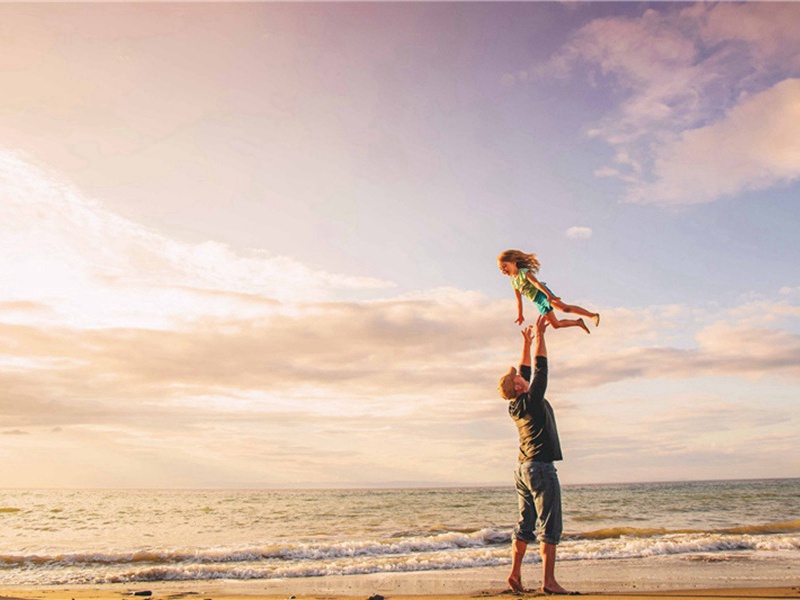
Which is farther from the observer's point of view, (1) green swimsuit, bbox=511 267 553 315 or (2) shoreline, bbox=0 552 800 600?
(2) shoreline, bbox=0 552 800 600

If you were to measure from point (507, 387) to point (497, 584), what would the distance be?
4.16 meters

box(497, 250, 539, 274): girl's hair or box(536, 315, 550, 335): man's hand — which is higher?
box(497, 250, 539, 274): girl's hair

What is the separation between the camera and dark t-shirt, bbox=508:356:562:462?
5723 millimetres

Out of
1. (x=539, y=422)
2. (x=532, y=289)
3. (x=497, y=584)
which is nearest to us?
(x=539, y=422)

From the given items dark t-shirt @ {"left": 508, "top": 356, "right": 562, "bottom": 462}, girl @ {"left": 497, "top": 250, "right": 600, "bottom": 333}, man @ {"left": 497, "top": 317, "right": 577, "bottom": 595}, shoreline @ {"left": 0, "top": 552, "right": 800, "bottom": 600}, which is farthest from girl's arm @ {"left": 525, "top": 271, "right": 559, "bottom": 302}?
shoreline @ {"left": 0, "top": 552, "right": 800, "bottom": 600}

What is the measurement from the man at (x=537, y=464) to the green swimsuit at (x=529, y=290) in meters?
0.56

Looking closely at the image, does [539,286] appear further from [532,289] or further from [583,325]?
[583,325]

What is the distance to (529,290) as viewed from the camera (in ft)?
22.8

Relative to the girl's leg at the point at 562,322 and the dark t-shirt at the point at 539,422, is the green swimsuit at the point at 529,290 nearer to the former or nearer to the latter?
the girl's leg at the point at 562,322

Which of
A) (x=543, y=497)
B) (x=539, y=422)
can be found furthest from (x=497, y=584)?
(x=539, y=422)

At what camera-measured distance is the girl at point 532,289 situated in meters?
6.34

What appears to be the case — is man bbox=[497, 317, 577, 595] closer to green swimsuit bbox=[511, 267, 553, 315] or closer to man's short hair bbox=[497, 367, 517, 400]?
man's short hair bbox=[497, 367, 517, 400]

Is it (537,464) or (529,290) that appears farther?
(529,290)

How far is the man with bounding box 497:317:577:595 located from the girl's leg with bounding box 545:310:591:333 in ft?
0.80
